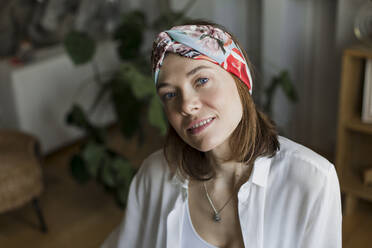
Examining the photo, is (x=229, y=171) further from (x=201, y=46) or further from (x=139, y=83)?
(x=139, y=83)

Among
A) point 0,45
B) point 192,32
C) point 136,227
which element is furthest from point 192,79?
point 0,45

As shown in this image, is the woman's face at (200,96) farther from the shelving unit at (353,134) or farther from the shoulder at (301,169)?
the shelving unit at (353,134)

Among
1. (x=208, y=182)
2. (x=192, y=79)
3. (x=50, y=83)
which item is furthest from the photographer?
(x=50, y=83)

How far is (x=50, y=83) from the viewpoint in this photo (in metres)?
3.53

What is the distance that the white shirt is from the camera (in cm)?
108

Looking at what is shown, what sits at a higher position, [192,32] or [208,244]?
[192,32]

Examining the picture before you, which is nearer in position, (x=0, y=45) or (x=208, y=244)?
(x=208, y=244)

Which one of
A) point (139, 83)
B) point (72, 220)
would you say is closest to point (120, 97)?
point (139, 83)

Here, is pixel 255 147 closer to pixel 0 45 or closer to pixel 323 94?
pixel 323 94

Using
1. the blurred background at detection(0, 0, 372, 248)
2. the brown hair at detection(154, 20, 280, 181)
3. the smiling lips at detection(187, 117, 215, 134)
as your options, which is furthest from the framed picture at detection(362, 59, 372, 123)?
the smiling lips at detection(187, 117, 215, 134)

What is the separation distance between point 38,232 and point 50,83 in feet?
3.98

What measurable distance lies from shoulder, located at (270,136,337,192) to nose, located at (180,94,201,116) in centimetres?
25

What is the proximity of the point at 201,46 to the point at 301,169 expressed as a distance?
1.24 ft

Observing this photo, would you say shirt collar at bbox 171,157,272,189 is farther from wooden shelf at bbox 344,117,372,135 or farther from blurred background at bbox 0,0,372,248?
wooden shelf at bbox 344,117,372,135
